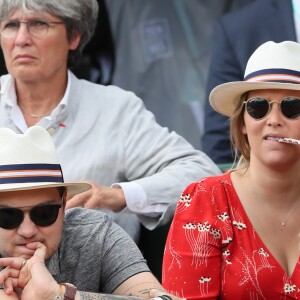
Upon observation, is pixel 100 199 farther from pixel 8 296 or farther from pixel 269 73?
pixel 8 296

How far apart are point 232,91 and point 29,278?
1147mm

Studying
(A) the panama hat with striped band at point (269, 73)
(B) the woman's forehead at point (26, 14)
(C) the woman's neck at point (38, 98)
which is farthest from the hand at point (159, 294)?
(B) the woman's forehead at point (26, 14)

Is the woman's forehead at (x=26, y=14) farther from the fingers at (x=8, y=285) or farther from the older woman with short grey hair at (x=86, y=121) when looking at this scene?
the fingers at (x=8, y=285)

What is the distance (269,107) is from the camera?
414 centimetres

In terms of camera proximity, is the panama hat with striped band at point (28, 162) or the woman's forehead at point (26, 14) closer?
the panama hat with striped band at point (28, 162)

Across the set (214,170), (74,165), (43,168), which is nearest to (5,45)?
(74,165)


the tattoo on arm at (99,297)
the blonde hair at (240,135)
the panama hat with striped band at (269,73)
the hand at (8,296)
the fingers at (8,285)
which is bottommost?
the tattoo on arm at (99,297)

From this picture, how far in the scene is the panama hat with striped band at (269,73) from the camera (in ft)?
13.7

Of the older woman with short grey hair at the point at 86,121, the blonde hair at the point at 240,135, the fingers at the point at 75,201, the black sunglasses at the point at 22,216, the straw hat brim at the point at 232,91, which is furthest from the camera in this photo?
the older woman with short grey hair at the point at 86,121

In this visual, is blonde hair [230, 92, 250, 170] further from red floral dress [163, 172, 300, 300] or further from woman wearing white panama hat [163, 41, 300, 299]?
red floral dress [163, 172, 300, 300]

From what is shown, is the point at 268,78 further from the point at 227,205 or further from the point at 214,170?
the point at 214,170

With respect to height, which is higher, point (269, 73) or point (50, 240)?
point (269, 73)

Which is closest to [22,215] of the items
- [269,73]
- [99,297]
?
[99,297]

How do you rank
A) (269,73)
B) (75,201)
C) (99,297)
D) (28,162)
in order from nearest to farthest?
(99,297) < (28,162) < (269,73) < (75,201)
